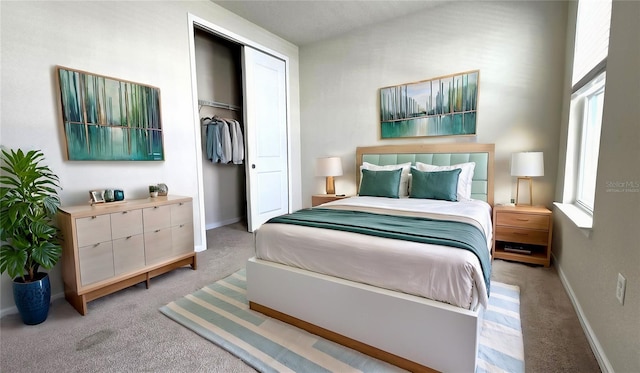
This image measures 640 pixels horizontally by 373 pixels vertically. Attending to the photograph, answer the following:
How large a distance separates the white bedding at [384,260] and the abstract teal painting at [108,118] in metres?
1.62

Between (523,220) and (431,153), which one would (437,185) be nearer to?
(431,153)

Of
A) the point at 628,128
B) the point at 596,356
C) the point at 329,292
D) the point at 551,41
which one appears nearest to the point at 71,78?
the point at 329,292

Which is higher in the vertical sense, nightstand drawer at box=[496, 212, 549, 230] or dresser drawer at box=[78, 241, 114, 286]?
→ nightstand drawer at box=[496, 212, 549, 230]

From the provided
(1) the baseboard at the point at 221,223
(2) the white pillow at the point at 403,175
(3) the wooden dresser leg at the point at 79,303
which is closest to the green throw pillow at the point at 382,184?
(2) the white pillow at the point at 403,175

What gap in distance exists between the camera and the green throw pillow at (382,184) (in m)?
3.12

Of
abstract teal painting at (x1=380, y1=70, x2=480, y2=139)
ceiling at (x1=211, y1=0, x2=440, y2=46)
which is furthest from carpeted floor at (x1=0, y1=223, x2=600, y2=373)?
ceiling at (x1=211, y1=0, x2=440, y2=46)

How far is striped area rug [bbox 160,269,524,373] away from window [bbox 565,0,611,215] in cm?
111

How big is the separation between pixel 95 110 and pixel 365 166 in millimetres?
2889

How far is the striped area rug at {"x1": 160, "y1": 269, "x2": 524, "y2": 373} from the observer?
1487mm

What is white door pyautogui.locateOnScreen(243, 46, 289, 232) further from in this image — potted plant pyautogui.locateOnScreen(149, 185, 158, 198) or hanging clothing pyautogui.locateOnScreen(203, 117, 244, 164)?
potted plant pyautogui.locateOnScreen(149, 185, 158, 198)

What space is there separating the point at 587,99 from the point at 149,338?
3826mm

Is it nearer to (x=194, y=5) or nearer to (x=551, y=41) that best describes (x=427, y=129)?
(x=551, y=41)

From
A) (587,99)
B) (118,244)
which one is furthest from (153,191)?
(587,99)

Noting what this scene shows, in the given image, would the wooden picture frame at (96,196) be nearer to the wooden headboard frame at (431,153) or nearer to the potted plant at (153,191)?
the potted plant at (153,191)
